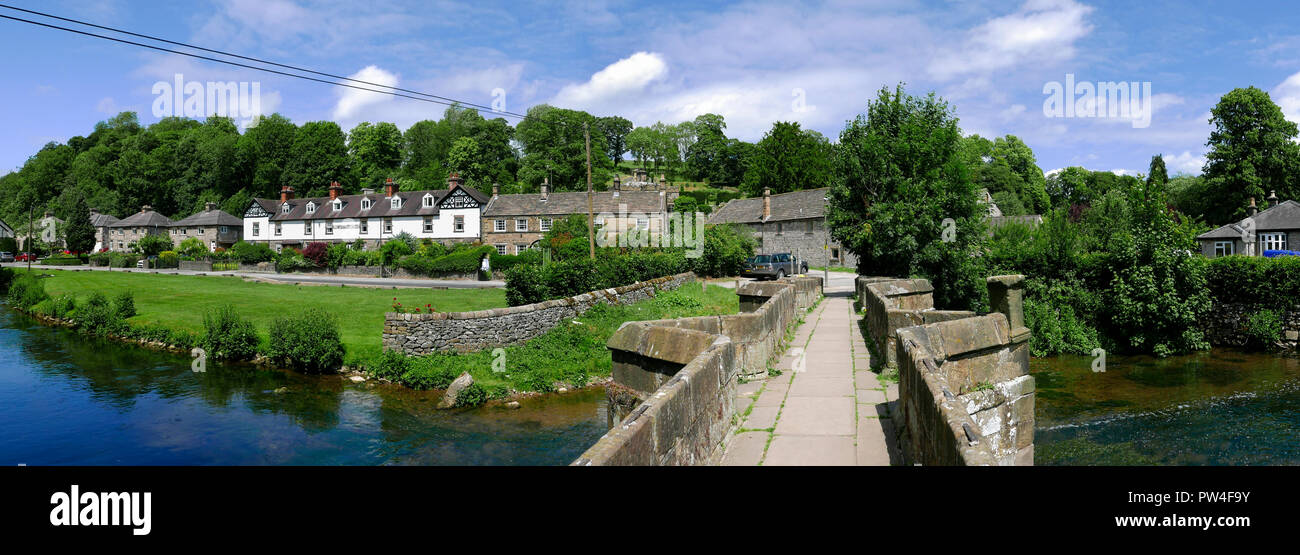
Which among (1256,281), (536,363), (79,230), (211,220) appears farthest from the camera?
(79,230)

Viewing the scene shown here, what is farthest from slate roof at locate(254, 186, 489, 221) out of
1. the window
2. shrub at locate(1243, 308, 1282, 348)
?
the window

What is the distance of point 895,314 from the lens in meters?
11.0

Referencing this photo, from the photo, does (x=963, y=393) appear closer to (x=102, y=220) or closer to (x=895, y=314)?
(x=895, y=314)

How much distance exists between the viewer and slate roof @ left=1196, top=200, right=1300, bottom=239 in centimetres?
4372

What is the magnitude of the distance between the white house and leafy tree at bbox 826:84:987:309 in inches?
1741

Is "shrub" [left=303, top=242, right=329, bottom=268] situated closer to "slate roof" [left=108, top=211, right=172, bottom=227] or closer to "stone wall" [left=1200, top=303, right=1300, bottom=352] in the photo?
"slate roof" [left=108, top=211, right=172, bottom=227]

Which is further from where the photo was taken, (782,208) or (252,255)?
(782,208)

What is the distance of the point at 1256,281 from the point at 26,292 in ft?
192

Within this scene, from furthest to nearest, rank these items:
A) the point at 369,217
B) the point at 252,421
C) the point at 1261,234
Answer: the point at 369,217
the point at 1261,234
the point at 252,421

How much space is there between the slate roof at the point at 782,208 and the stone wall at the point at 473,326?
3416 centimetres

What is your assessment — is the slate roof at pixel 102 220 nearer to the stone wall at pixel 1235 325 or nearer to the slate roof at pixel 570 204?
the slate roof at pixel 570 204

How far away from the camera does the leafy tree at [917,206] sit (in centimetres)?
2698

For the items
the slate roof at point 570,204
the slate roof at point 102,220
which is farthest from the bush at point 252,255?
the slate roof at point 102,220

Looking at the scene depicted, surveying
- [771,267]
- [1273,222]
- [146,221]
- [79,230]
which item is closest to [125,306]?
[771,267]
